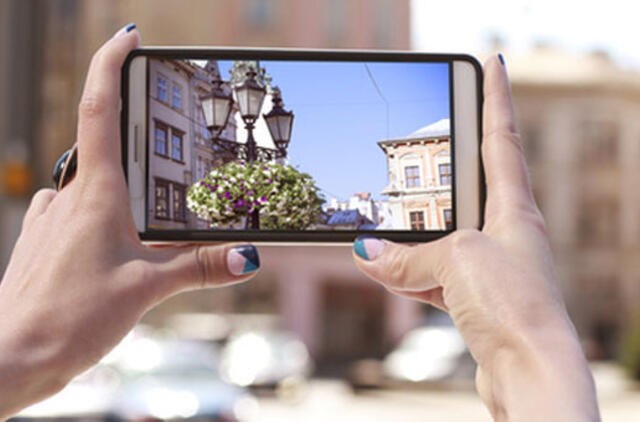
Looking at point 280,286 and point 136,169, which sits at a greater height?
point 136,169

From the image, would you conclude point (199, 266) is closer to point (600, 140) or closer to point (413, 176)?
point (413, 176)

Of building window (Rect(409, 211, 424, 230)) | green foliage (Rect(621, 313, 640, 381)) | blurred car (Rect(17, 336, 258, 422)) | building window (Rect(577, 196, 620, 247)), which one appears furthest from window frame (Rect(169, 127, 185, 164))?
building window (Rect(577, 196, 620, 247))

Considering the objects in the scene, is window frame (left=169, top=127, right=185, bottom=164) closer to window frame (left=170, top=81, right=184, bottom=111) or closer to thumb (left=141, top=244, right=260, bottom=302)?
window frame (left=170, top=81, right=184, bottom=111)

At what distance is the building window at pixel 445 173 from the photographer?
2177 millimetres

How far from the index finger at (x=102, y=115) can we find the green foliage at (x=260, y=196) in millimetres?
262

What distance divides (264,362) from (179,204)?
18490 millimetres

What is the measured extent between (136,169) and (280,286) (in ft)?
98.8

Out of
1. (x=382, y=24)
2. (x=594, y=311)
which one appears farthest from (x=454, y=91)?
(x=594, y=311)

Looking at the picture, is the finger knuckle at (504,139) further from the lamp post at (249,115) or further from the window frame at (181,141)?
the window frame at (181,141)

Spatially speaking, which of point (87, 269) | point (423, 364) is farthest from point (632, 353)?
point (87, 269)

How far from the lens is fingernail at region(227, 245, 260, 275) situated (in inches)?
80.9

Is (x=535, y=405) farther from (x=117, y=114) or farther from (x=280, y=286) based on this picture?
(x=280, y=286)

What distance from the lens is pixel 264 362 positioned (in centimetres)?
2031

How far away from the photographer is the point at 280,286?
3209 centimetres
